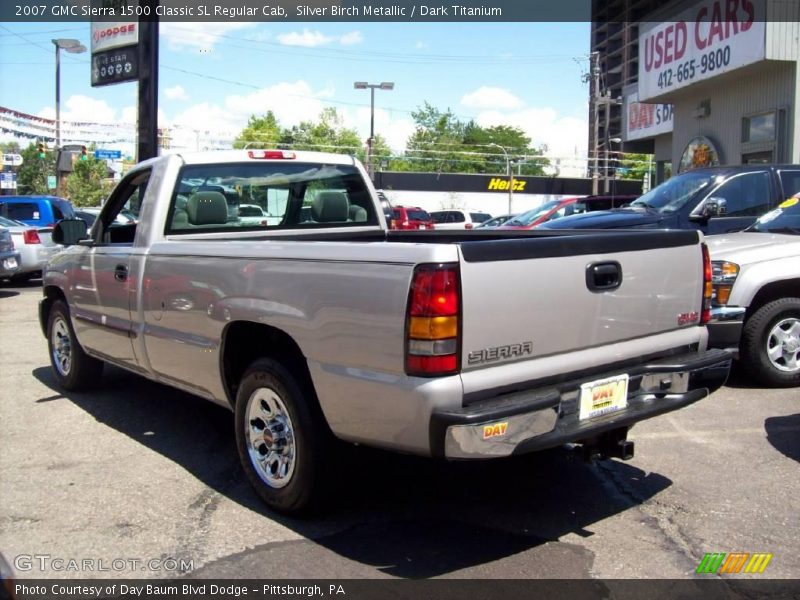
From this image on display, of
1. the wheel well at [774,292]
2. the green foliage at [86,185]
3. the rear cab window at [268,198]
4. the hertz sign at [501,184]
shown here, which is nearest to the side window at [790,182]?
the wheel well at [774,292]

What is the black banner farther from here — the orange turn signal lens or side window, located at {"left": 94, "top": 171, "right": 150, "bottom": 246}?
side window, located at {"left": 94, "top": 171, "right": 150, "bottom": 246}

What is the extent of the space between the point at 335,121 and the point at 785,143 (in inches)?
2833

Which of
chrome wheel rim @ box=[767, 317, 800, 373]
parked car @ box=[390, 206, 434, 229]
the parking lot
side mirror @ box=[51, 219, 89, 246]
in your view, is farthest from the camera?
parked car @ box=[390, 206, 434, 229]

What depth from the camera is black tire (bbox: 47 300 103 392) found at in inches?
253

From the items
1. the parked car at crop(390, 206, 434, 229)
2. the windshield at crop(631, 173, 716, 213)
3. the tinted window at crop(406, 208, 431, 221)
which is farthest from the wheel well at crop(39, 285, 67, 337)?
the tinted window at crop(406, 208, 431, 221)

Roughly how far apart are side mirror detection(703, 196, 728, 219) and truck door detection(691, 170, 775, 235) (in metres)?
0.40

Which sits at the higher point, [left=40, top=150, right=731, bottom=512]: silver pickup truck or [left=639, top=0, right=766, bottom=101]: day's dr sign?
[left=639, top=0, right=766, bottom=101]: day's dr sign

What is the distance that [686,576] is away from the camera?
10.9ft

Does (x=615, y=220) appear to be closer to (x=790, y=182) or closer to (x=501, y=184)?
(x=790, y=182)

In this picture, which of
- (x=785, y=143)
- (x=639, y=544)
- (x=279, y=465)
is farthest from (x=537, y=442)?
(x=785, y=143)

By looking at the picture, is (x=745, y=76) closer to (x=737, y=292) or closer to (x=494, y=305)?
(x=737, y=292)

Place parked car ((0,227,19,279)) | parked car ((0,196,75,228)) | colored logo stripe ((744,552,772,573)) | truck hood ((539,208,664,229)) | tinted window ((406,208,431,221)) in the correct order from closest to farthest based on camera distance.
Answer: colored logo stripe ((744,552,772,573)) → truck hood ((539,208,664,229)) → parked car ((0,227,19,279)) → parked car ((0,196,75,228)) → tinted window ((406,208,431,221))

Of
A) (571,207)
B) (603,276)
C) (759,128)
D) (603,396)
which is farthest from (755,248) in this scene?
(759,128)

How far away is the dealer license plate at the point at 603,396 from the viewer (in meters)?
3.51
